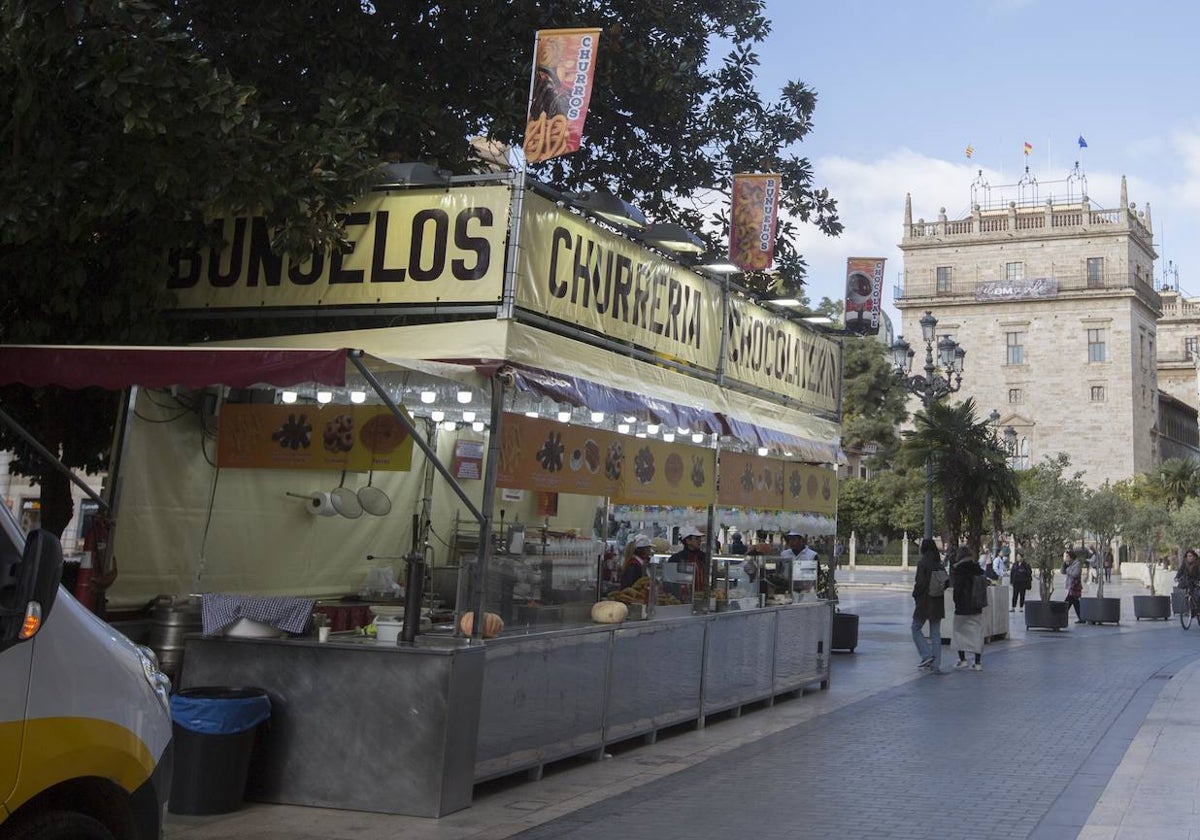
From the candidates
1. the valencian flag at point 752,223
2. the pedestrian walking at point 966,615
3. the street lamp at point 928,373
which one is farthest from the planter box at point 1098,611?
the valencian flag at point 752,223

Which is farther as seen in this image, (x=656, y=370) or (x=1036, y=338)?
(x=1036, y=338)

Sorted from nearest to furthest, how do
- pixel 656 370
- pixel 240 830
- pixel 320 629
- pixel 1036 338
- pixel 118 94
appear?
pixel 240 830
pixel 320 629
pixel 118 94
pixel 656 370
pixel 1036 338

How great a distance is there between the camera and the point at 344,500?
11812 millimetres

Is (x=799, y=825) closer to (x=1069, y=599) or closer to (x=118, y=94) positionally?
(x=118, y=94)

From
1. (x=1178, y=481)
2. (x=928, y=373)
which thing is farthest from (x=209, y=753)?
(x=1178, y=481)

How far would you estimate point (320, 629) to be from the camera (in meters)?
8.29

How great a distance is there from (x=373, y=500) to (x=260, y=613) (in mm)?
3883

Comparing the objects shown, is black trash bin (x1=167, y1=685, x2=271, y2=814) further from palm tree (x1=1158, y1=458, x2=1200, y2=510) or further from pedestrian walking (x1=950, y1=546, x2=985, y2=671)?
palm tree (x1=1158, y1=458, x2=1200, y2=510)

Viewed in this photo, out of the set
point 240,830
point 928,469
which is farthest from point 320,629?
point 928,469

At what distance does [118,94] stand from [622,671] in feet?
18.7

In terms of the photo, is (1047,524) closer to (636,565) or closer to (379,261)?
(636,565)

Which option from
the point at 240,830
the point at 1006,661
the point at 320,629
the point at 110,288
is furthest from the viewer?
the point at 1006,661

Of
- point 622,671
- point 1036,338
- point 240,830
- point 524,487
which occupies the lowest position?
point 240,830

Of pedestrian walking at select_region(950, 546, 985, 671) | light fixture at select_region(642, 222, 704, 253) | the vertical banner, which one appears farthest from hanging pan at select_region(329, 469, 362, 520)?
pedestrian walking at select_region(950, 546, 985, 671)
